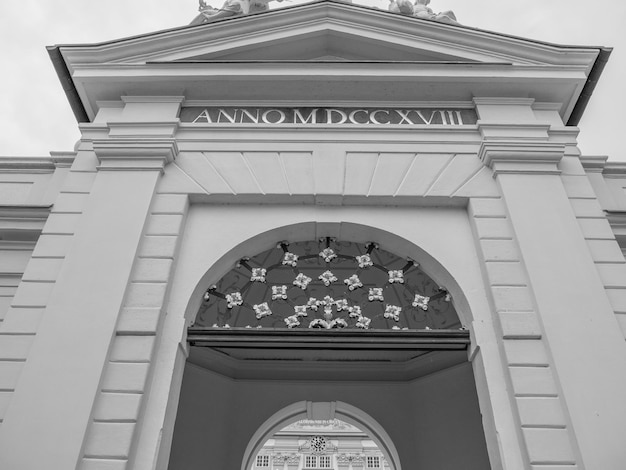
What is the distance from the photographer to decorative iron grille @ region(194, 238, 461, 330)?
580 cm

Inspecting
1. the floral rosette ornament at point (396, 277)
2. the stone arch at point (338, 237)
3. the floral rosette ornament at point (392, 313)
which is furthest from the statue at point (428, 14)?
the floral rosette ornament at point (392, 313)

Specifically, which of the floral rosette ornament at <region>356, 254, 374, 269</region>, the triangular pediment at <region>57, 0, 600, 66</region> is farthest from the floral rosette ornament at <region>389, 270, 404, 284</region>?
the triangular pediment at <region>57, 0, 600, 66</region>

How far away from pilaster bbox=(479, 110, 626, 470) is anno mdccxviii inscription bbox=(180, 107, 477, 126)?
0.85 m

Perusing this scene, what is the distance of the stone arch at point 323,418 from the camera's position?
948 cm

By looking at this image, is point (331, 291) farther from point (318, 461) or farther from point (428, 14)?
point (318, 461)

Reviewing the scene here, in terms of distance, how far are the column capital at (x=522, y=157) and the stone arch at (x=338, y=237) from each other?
1.32 metres

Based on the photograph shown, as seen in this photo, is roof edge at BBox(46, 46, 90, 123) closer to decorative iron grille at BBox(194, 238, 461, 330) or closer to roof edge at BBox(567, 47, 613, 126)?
decorative iron grille at BBox(194, 238, 461, 330)

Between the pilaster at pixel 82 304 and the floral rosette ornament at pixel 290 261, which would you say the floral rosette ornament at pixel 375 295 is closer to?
the floral rosette ornament at pixel 290 261

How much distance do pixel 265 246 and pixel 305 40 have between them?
10.1 ft

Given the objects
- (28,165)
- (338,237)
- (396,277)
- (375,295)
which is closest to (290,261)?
(338,237)

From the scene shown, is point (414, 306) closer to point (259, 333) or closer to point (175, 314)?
point (259, 333)

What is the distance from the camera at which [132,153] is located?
6.55 m

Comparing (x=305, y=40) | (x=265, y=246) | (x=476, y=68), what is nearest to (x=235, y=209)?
(x=265, y=246)

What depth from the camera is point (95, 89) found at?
7352 mm
